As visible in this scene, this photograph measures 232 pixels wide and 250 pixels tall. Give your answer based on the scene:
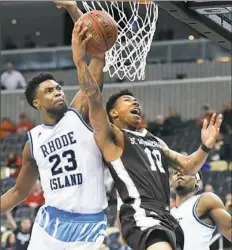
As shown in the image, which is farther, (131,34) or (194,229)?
(131,34)

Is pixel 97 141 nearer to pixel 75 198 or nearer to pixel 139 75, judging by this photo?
pixel 75 198

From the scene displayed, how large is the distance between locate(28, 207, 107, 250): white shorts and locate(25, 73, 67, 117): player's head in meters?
0.69

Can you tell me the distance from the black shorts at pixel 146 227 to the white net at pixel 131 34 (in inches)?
88.7

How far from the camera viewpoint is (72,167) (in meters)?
6.54

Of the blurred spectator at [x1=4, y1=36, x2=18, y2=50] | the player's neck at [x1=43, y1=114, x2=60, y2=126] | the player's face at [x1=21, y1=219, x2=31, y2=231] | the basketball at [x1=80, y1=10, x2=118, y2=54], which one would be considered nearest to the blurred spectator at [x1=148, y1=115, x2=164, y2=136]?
the player's face at [x1=21, y1=219, x2=31, y2=231]

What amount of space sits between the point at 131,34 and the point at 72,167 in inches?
101

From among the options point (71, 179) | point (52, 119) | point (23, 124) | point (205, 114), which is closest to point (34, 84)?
point (52, 119)

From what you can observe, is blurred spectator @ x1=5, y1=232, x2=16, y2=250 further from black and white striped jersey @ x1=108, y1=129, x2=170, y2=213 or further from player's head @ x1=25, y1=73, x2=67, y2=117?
black and white striped jersey @ x1=108, y1=129, x2=170, y2=213

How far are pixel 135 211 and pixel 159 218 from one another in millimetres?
163

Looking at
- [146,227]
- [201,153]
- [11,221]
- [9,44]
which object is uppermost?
[201,153]

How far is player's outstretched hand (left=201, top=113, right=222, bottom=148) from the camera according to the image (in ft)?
22.4

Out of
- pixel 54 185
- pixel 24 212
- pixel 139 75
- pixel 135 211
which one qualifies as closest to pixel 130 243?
pixel 135 211

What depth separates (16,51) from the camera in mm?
21672

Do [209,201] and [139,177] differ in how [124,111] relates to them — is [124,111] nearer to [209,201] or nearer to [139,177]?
[139,177]
